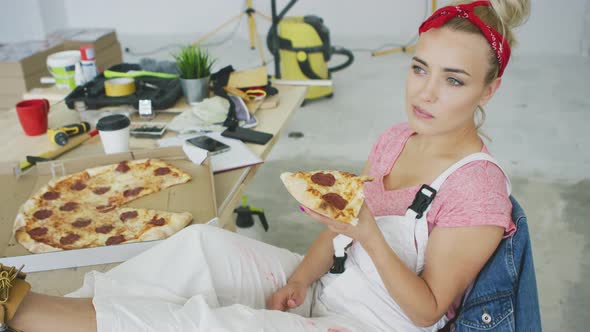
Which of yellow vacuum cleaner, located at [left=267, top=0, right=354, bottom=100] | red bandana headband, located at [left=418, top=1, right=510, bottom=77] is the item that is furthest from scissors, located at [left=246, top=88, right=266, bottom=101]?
yellow vacuum cleaner, located at [left=267, top=0, right=354, bottom=100]

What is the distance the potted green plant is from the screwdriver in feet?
1.40

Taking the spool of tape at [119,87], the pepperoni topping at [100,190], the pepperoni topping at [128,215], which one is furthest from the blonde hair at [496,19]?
the spool of tape at [119,87]

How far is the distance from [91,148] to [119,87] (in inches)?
17.2

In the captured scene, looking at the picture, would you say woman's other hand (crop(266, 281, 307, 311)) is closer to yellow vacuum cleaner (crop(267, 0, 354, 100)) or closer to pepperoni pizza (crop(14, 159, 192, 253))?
pepperoni pizza (crop(14, 159, 192, 253))

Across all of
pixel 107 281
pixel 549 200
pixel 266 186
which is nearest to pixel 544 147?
pixel 549 200

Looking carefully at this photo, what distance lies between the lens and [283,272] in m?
1.33

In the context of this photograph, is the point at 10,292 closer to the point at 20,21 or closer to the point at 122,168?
the point at 122,168

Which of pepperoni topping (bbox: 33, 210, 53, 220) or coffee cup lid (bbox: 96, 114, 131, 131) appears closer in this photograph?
pepperoni topping (bbox: 33, 210, 53, 220)

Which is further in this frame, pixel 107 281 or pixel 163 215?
pixel 163 215

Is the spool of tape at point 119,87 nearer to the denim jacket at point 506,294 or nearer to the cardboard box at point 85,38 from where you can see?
the denim jacket at point 506,294

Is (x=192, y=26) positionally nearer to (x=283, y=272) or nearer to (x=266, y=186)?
(x=266, y=186)

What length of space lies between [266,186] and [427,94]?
205 cm

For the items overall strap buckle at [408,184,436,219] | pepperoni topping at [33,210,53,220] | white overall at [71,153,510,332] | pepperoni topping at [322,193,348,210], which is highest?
pepperoni topping at [322,193,348,210]

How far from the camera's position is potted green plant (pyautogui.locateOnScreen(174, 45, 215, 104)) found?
2.13m
